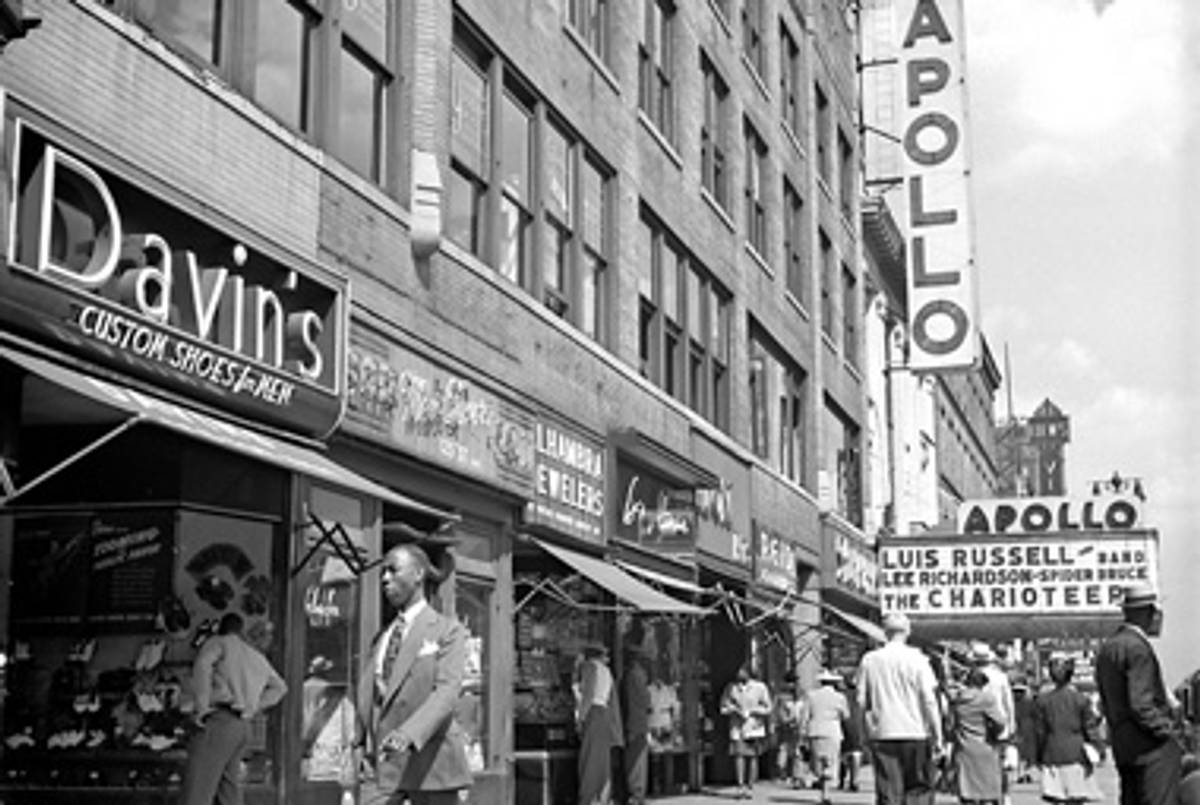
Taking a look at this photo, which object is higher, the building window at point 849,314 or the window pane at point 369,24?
the building window at point 849,314

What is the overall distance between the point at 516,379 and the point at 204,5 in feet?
18.9

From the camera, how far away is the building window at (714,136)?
25.4 meters

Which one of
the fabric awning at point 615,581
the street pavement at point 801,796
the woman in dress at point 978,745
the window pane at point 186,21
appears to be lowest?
the street pavement at point 801,796

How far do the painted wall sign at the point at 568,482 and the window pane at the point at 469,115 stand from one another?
8.75 ft

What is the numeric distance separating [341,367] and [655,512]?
857cm

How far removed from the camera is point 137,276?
32.9 feet

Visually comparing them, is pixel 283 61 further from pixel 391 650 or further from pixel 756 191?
pixel 756 191

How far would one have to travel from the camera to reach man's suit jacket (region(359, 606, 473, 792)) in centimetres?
775

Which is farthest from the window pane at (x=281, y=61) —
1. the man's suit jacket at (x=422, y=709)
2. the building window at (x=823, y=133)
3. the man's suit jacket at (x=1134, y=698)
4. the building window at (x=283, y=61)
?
the building window at (x=823, y=133)

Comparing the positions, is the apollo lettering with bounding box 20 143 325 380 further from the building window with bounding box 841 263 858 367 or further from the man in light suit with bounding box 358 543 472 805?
the building window with bounding box 841 263 858 367

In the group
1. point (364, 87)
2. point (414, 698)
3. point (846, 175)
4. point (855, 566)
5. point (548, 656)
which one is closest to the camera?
point (414, 698)

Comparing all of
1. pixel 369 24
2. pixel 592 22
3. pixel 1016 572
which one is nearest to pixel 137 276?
pixel 369 24

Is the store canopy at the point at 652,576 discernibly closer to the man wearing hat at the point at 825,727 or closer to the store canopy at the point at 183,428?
the man wearing hat at the point at 825,727

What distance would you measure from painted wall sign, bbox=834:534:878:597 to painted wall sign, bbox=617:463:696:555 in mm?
11258
